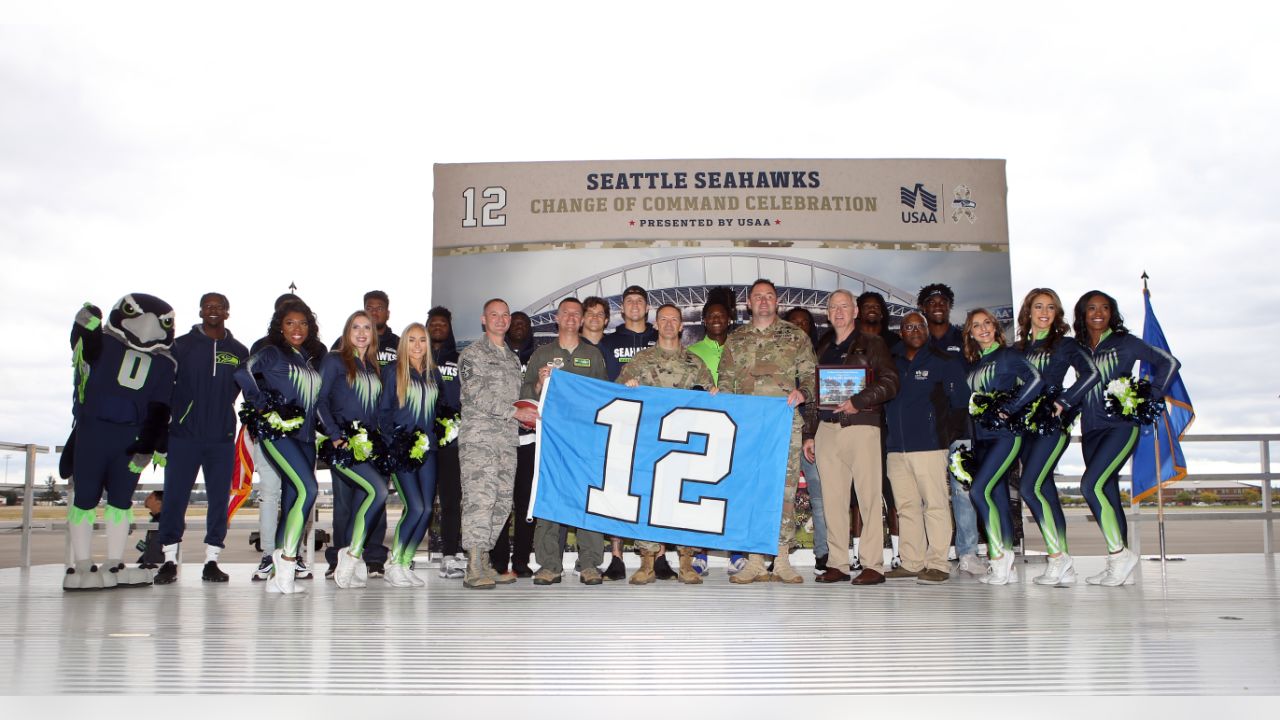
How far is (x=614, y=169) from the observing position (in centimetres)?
992

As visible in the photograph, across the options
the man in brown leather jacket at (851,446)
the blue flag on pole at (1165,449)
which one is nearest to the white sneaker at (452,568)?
the man in brown leather jacket at (851,446)

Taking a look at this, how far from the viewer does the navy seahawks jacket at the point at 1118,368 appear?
6.85 m

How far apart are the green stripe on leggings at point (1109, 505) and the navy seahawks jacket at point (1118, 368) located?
0.17 meters

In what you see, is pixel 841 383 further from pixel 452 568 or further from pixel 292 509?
pixel 292 509

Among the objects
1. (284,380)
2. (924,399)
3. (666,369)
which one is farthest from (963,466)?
(284,380)

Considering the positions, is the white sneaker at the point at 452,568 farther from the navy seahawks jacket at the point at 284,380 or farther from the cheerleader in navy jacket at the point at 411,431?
the navy seahawks jacket at the point at 284,380

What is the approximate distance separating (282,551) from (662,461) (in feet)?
9.31

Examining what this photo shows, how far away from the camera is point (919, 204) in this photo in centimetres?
992

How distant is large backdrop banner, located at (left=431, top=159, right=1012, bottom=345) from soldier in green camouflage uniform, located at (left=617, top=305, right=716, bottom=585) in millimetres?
2450

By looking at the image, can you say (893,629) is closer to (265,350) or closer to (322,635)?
(322,635)

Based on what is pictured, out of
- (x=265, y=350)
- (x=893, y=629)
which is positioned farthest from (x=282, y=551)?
(x=893, y=629)

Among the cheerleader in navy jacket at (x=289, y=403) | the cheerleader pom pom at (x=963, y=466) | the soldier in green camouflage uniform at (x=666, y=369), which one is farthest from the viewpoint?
the cheerleader pom pom at (x=963, y=466)

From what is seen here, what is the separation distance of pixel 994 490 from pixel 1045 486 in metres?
0.38

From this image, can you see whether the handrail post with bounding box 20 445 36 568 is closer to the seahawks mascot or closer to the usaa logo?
the seahawks mascot
